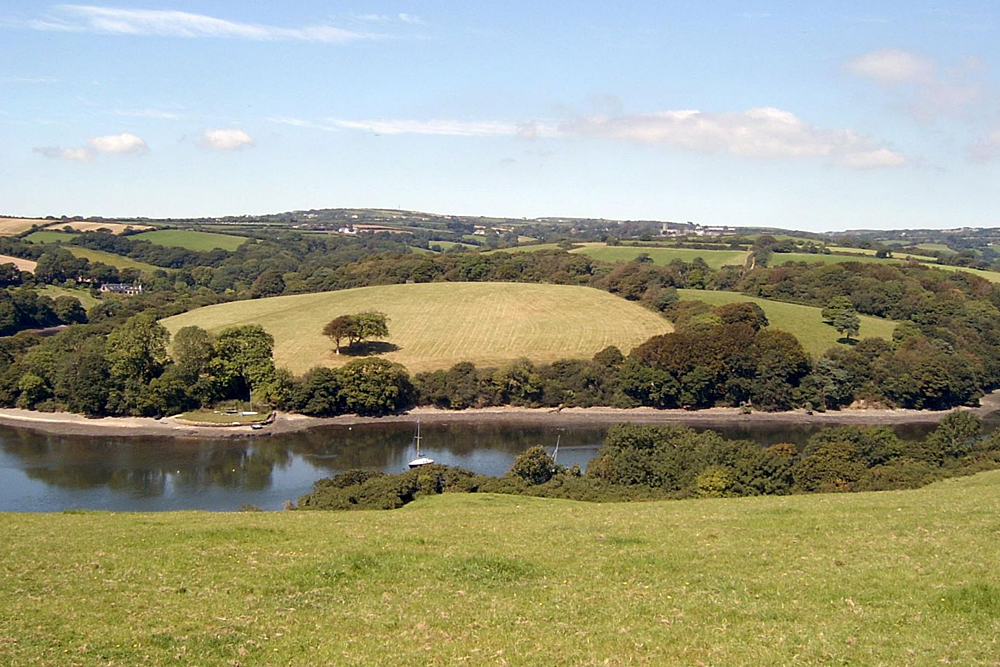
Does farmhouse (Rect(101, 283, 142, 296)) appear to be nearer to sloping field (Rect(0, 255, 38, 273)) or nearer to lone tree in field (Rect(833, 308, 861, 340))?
sloping field (Rect(0, 255, 38, 273))

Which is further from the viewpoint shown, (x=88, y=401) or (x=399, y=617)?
(x=88, y=401)

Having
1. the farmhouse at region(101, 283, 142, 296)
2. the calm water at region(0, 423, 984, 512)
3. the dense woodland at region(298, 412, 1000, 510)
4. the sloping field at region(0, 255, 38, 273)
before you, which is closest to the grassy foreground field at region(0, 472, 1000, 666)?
the dense woodland at region(298, 412, 1000, 510)

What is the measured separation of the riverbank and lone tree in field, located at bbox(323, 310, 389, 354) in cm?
1637

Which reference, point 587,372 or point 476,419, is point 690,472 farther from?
point 587,372

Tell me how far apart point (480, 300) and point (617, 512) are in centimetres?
9880

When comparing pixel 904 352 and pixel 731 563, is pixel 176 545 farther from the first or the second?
pixel 904 352

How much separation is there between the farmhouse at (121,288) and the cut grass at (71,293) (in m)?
6.91

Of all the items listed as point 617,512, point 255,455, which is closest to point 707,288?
point 255,455

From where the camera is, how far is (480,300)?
124188 millimetres

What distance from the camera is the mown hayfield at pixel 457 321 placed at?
10025cm

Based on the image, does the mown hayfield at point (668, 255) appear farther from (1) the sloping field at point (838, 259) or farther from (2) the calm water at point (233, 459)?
(2) the calm water at point (233, 459)

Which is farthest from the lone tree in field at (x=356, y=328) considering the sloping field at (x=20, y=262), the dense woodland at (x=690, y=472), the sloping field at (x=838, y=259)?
the sloping field at (x=20, y=262)

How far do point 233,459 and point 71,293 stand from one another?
102064 mm

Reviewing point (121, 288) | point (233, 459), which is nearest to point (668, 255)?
point (121, 288)
